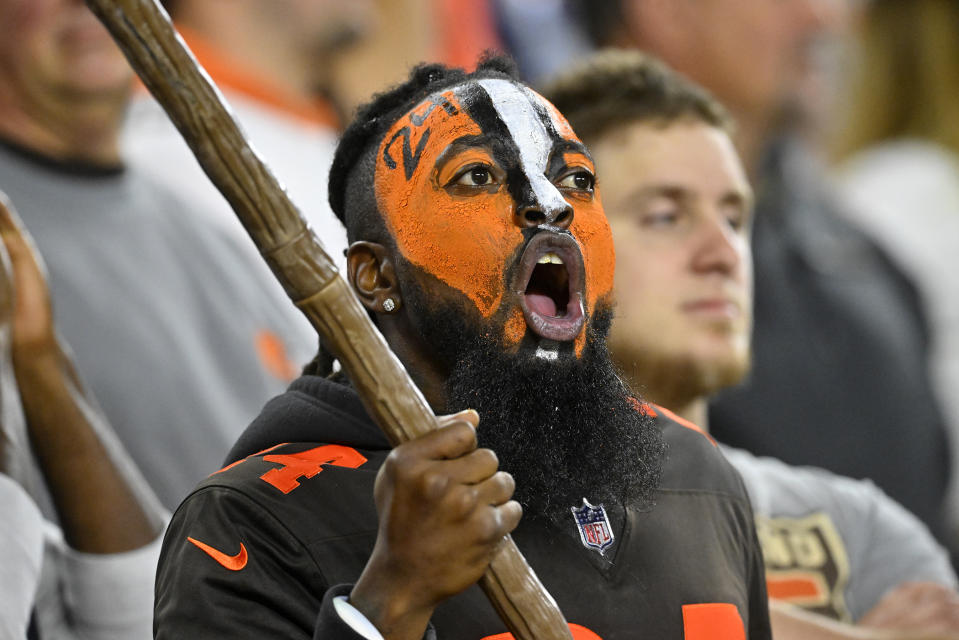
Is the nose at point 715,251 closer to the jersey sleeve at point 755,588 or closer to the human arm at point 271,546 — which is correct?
the jersey sleeve at point 755,588

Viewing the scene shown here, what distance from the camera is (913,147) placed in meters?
5.21

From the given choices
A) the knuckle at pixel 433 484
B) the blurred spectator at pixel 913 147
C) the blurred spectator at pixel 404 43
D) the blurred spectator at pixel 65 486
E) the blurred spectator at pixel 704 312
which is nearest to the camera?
the knuckle at pixel 433 484

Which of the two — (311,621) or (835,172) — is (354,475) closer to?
(311,621)

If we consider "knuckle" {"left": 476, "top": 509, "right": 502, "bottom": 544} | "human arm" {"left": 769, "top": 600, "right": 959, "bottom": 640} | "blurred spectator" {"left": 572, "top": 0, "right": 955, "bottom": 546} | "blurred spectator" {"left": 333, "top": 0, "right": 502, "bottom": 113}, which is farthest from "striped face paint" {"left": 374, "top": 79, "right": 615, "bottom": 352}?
"blurred spectator" {"left": 572, "top": 0, "right": 955, "bottom": 546}

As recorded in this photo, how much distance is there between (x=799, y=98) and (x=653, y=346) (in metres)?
2.47

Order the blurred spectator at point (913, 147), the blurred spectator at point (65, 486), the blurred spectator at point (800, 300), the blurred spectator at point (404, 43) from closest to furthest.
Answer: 1. the blurred spectator at point (65, 486)
2. the blurred spectator at point (404, 43)
3. the blurred spectator at point (800, 300)
4. the blurred spectator at point (913, 147)

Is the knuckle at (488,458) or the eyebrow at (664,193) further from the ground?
the knuckle at (488,458)

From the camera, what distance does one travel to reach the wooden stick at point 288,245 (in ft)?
4.47

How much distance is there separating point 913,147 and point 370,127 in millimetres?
3861

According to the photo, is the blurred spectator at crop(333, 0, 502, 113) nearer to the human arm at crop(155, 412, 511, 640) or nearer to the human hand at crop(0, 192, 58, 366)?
the human hand at crop(0, 192, 58, 366)

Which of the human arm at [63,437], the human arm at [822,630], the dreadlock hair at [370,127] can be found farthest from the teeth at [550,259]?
the human arm at [63,437]

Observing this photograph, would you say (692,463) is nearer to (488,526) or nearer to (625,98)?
(488,526)

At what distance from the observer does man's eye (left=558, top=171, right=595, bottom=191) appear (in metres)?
1.71

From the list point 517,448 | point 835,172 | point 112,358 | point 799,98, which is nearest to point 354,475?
point 517,448
